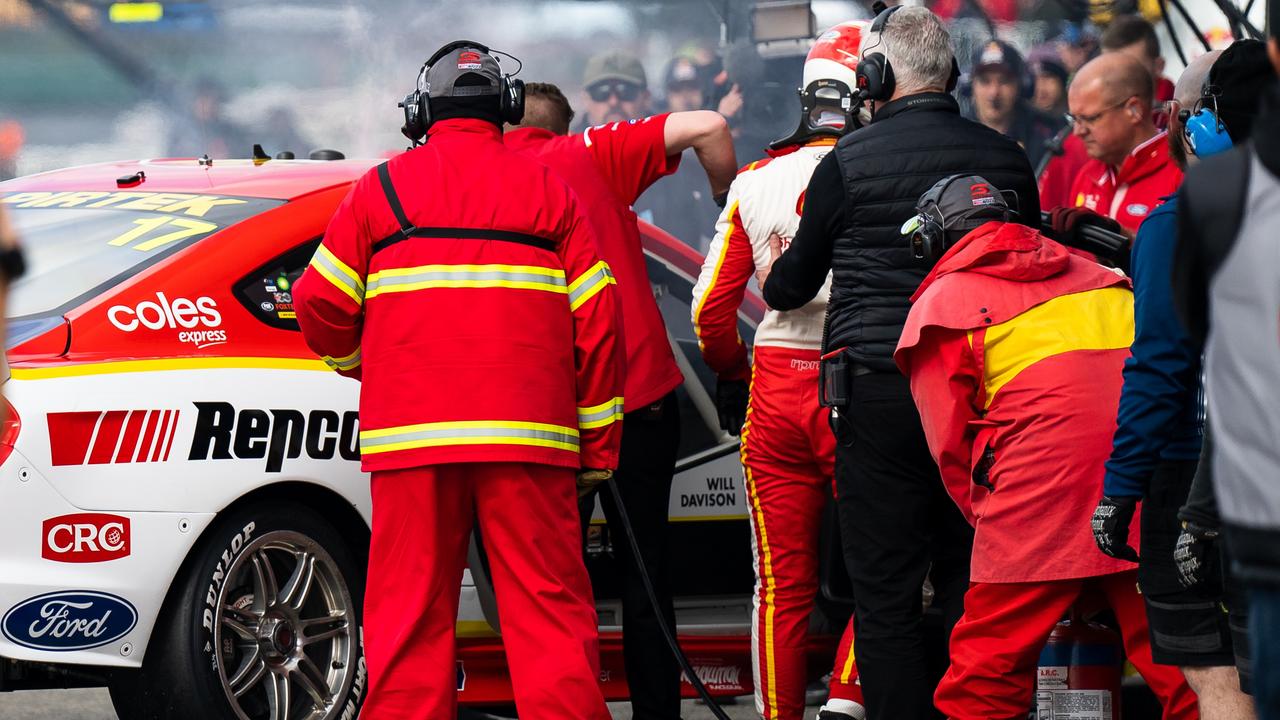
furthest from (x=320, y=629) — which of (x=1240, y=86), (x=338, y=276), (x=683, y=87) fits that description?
(x=683, y=87)

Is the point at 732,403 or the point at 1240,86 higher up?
the point at 1240,86

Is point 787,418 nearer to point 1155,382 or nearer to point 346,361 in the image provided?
point 346,361

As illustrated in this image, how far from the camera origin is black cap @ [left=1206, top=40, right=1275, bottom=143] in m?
3.25

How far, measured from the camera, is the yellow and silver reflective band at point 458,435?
3.94 m

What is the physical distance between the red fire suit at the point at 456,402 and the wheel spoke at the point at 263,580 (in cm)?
53

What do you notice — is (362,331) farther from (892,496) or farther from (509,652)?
(892,496)

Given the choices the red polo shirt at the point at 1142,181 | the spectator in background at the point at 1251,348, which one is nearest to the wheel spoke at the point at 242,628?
the spectator in background at the point at 1251,348

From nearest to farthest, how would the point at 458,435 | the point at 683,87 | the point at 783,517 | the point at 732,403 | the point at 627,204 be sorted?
1. the point at 458,435
2. the point at 783,517
3. the point at 627,204
4. the point at 732,403
5. the point at 683,87

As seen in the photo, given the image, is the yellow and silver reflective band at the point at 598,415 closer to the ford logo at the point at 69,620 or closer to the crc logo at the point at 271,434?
the crc logo at the point at 271,434

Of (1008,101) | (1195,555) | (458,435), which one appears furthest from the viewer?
(1008,101)

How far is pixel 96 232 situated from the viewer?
4621mm

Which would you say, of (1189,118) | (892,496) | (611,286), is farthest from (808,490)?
(1189,118)

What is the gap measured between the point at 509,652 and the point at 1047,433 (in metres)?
1.30

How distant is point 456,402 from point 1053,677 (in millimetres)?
1481
